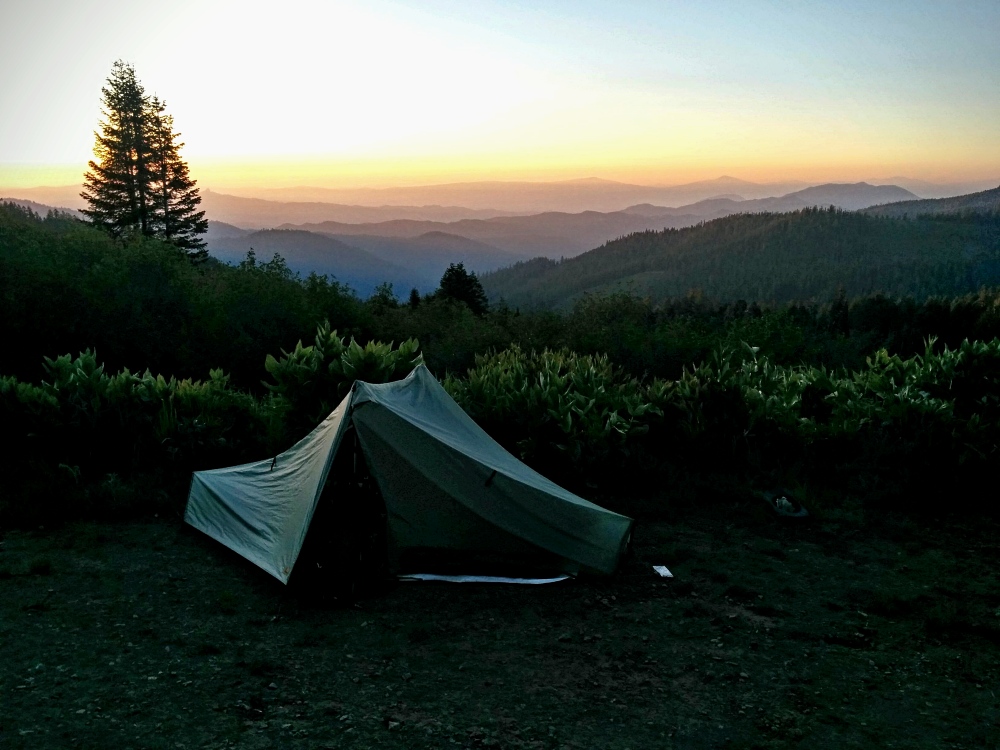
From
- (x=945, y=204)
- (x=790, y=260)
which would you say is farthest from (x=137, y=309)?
(x=945, y=204)

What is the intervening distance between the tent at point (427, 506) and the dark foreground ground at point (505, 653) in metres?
0.27

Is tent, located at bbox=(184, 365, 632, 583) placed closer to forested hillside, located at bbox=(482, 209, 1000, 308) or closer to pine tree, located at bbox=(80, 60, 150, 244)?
pine tree, located at bbox=(80, 60, 150, 244)

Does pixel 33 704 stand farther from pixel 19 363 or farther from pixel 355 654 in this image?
pixel 19 363

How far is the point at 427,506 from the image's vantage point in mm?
6996

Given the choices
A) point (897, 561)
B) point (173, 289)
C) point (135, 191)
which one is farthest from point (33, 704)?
point (135, 191)

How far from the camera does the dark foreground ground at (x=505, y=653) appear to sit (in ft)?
15.3

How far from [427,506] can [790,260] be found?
119 meters

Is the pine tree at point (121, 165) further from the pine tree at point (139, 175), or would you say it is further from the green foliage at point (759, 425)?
the green foliage at point (759, 425)

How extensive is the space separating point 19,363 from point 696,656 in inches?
724

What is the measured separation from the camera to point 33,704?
4699 millimetres

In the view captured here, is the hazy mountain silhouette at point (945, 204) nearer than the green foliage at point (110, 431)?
No

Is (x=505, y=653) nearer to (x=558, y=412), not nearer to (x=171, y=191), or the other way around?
(x=558, y=412)

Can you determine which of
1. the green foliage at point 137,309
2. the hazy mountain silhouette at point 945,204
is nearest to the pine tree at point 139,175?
the green foliage at point 137,309

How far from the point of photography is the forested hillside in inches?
3905
